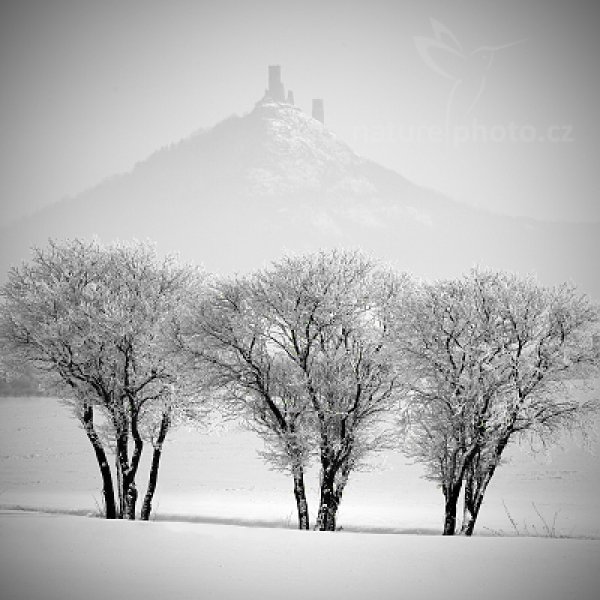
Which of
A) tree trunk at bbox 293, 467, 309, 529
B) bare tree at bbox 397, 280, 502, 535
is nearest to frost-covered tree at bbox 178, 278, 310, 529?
tree trunk at bbox 293, 467, 309, 529

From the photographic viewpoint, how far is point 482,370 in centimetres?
2419

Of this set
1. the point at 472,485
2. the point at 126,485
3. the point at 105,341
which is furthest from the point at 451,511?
the point at 105,341

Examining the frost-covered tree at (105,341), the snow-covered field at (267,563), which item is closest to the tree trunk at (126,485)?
the frost-covered tree at (105,341)

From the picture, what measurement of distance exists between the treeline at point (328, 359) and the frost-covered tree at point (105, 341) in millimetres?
92

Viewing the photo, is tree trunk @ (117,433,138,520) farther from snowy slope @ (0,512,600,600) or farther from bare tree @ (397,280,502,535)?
bare tree @ (397,280,502,535)

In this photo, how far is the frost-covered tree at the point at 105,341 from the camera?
26.5 m

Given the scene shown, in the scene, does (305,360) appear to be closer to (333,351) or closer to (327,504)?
(333,351)

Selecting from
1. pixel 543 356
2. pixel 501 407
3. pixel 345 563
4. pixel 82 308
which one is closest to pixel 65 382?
pixel 82 308

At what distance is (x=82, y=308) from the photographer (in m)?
26.3

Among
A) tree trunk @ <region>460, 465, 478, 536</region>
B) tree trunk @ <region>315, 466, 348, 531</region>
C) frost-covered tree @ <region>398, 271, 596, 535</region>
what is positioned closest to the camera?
frost-covered tree @ <region>398, 271, 596, 535</region>

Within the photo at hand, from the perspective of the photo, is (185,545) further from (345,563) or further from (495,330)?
(495,330)

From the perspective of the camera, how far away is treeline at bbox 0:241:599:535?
24688 millimetres

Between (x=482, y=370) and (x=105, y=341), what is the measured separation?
48.6 feet

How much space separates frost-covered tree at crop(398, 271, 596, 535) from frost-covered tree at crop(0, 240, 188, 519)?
1010cm
